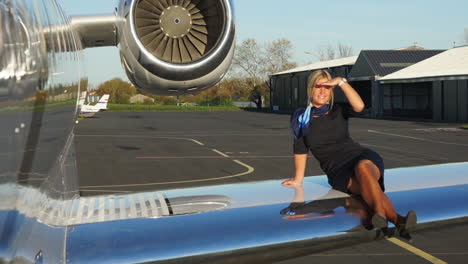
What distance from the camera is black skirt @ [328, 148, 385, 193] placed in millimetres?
5065

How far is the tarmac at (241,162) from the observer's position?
9609mm

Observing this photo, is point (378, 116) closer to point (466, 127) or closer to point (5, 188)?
point (466, 127)

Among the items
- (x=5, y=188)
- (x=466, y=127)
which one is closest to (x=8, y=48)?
(x=5, y=188)

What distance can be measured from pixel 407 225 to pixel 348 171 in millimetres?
878

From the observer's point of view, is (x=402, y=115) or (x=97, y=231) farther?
(x=402, y=115)

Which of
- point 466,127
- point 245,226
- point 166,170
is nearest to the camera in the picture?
point 245,226

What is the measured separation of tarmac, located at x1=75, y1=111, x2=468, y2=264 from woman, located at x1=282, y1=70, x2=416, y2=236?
12.5ft

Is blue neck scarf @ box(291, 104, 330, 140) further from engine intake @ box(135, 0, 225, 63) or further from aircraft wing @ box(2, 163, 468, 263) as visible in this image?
engine intake @ box(135, 0, 225, 63)

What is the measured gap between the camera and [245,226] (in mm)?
4176

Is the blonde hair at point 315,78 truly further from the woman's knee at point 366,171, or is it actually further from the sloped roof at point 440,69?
the sloped roof at point 440,69

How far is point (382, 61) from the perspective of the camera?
2512 inches

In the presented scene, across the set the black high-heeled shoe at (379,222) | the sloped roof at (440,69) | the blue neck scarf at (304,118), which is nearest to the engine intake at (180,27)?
the blue neck scarf at (304,118)

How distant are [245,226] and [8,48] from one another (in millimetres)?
2527

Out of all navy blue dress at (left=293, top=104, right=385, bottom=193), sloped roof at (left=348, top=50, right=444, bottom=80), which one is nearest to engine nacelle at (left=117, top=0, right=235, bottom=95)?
navy blue dress at (left=293, top=104, right=385, bottom=193)
